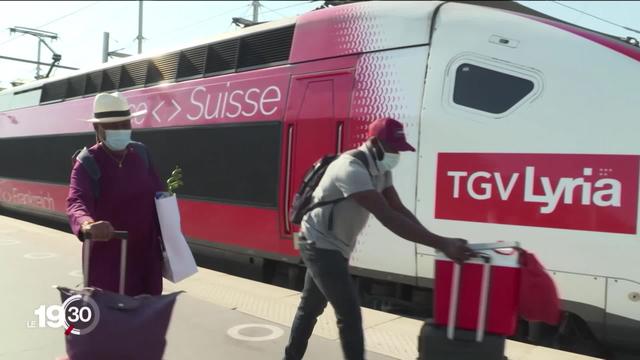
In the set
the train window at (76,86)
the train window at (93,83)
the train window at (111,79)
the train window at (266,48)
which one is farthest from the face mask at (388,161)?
the train window at (76,86)

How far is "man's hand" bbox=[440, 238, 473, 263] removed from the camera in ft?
7.75

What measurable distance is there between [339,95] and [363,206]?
2.71 metres

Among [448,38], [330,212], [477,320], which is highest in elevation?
[448,38]

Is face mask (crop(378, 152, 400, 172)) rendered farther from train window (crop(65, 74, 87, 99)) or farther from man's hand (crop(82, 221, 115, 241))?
train window (crop(65, 74, 87, 99))

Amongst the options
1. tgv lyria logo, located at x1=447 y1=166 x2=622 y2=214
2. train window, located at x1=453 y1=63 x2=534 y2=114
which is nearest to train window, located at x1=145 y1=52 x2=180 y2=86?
train window, located at x1=453 y1=63 x2=534 y2=114

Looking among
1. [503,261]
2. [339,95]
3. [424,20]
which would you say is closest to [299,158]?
[339,95]

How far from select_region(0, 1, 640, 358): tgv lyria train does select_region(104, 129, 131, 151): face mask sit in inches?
97.1

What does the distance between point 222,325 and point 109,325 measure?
2.22 metres

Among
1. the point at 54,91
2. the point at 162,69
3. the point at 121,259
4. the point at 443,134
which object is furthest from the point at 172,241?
the point at 54,91

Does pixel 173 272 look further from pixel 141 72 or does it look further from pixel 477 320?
pixel 141 72

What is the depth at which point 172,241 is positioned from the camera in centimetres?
275

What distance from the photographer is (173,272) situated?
9.04ft

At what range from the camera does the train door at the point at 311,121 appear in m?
5.10

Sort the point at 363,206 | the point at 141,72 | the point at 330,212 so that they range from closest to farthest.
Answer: the point at 363,206
the point at 330,212
the point at 141,72
